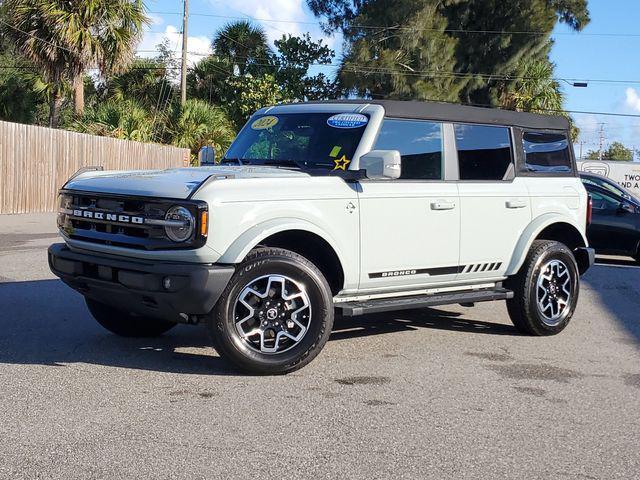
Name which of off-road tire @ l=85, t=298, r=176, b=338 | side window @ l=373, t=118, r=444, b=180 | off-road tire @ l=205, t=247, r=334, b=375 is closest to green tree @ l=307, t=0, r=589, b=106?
side window @ l=373, t=118, r=444, b=180

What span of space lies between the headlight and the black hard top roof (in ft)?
6.76

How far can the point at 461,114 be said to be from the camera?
7098 mm

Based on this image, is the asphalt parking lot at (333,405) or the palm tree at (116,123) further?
the palm tree at (116,123)

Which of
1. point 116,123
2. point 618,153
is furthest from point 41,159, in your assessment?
point 618,153

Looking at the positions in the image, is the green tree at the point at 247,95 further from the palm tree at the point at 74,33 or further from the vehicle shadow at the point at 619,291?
the vehicle shadow at the point at 619,291

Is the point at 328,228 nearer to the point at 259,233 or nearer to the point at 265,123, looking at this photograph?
the point at 259,233

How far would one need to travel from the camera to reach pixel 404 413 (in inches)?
196

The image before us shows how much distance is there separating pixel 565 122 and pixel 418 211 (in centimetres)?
256

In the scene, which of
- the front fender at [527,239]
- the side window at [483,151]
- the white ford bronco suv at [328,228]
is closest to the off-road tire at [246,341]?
the white ford bronco suv at [328,228]

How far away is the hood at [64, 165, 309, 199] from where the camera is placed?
17.8ft

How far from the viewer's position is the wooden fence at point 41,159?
19.8 meters

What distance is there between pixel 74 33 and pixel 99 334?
19069 mm

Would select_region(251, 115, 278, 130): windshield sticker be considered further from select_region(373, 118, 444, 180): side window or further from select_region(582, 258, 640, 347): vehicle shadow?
select_region(582, 258, 640, 347): vehicle shadow

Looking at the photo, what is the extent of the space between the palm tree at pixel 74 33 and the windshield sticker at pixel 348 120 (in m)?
19.4
